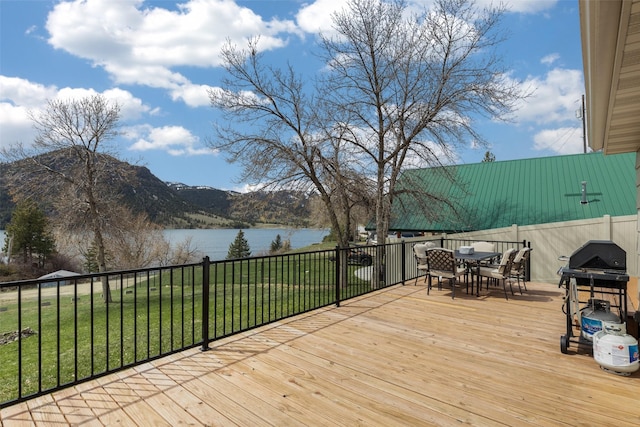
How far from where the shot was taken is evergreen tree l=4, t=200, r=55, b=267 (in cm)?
2988

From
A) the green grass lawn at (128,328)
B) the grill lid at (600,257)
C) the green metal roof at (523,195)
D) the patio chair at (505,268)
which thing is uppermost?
the green metal roof at (523,195)

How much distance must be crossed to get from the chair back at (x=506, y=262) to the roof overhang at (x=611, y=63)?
2.69 metres

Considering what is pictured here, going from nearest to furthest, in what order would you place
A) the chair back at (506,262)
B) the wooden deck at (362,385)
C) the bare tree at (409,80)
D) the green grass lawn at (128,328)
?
the wooden deck at (362,385) → the green grass lawn at (128,328) → the chair back at (506,262) → the bare tree at (409,80)

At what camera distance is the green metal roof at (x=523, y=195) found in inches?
408

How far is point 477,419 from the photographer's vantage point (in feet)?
7.22

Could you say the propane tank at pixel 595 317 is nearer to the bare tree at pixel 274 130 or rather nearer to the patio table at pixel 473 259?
the patio table at pixel 473 259

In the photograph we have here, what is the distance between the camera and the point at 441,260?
19.5 ft

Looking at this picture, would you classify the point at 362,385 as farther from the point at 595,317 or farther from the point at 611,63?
the point at 611,63

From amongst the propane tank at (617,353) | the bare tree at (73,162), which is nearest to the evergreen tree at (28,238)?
the bare tree at (73,162)

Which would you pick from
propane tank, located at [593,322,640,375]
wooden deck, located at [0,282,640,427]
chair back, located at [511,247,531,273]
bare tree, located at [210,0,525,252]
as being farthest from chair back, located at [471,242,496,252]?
propane tank, located at [593,322,640,375]

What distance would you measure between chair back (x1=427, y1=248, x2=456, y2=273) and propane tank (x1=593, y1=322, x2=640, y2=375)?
2.86 metres

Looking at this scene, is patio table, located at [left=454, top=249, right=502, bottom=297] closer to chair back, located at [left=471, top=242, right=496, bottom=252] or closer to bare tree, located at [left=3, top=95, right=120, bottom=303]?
chair back, located at [left=471, top=242, right=496, bottom=252]

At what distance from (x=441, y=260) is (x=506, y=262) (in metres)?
1.06

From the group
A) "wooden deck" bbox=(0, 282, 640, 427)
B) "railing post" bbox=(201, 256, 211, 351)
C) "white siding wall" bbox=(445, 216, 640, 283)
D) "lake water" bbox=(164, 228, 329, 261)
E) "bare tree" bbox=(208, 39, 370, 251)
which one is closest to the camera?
"wooden deck" bbox=(0, 282, 640, 427)
